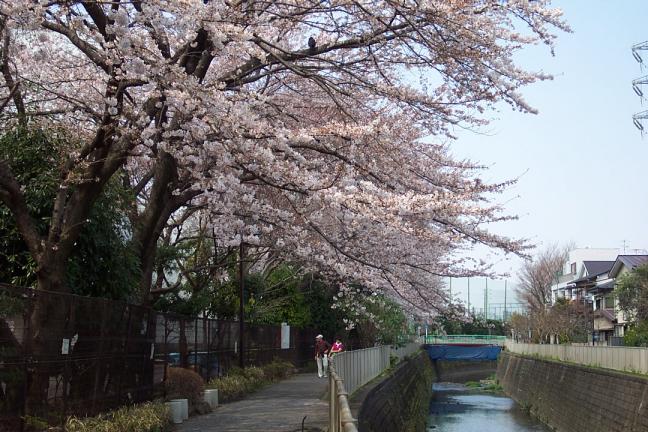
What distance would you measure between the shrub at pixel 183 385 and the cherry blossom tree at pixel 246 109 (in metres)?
2.16

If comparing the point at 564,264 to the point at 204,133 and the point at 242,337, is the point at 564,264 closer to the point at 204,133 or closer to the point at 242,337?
the point at 242,337

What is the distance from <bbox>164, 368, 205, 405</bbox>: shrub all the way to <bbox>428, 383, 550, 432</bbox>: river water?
2094 centimetres

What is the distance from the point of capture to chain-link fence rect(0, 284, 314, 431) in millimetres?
9586

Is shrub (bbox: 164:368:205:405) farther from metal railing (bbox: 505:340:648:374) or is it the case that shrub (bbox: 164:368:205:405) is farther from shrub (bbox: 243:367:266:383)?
metal railing (bbox: 505:340:648:374)

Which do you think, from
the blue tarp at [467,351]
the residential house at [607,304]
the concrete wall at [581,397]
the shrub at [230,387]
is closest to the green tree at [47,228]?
the shrub at [230,387]

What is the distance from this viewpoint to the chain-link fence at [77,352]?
9.59 m

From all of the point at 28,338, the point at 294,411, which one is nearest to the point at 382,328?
the point at 294,411

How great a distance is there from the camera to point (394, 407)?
27.1 meters

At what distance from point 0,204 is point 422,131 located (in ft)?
27.7

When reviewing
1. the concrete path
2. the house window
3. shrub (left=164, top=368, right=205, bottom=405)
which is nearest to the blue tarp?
the house window

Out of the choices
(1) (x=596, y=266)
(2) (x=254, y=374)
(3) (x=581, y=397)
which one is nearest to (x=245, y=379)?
(2) (x=254, y=374)

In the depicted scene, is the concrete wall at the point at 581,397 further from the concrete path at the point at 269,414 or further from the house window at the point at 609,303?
the house window at the point at 609,303

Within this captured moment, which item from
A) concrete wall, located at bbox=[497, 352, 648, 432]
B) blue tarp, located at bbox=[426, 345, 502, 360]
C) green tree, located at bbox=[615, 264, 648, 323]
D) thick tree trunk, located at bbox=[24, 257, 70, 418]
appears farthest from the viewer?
blue tarp, located at bbox=[426, 345, 502, 360]

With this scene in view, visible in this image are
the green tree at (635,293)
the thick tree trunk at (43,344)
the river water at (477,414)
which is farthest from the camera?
the green tree at (635,293)
